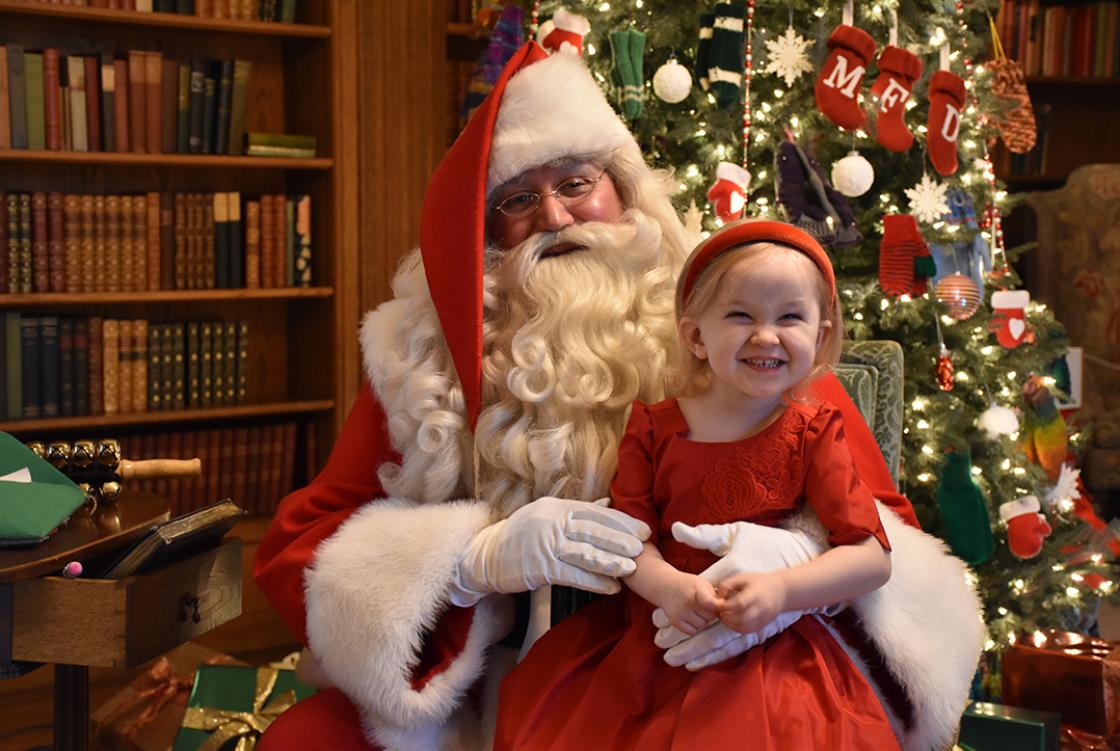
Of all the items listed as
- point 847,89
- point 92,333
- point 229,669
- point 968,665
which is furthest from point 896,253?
point 92,333

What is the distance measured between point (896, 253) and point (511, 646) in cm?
164

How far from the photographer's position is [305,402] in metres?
3.82

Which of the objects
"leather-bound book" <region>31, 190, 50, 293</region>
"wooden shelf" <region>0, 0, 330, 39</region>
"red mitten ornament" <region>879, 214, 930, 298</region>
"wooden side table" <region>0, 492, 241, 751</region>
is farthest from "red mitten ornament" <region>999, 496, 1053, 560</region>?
"leather-bound book" <region>31, 190, 50, 293</region>

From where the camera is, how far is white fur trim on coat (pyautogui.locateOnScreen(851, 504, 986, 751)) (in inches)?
63.2

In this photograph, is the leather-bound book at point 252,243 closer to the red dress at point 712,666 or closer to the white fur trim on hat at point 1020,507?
the white fur trim on hat at point 1020,507

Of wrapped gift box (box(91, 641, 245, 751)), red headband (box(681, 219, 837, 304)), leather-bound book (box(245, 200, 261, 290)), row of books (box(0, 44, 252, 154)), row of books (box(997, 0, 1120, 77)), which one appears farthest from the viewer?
row of books (box(997, 0, 1120, 77))

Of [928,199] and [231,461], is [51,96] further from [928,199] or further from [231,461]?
[928,199]

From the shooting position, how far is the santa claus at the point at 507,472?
64.4 inches

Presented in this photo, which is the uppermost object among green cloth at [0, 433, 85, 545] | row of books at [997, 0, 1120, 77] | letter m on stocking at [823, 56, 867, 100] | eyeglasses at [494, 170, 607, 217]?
row of books at [997, 0, 1120, 77]

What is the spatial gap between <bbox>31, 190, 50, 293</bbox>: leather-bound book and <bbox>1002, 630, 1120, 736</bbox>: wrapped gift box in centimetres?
274

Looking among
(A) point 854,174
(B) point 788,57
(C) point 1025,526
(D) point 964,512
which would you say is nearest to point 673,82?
(B) point 788,57

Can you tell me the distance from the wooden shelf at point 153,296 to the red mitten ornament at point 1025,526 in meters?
2.08

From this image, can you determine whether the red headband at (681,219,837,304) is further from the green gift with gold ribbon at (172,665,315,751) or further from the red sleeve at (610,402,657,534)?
the green gift with gold ribbon at (172,665,315,751)

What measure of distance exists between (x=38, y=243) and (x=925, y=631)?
280cm
